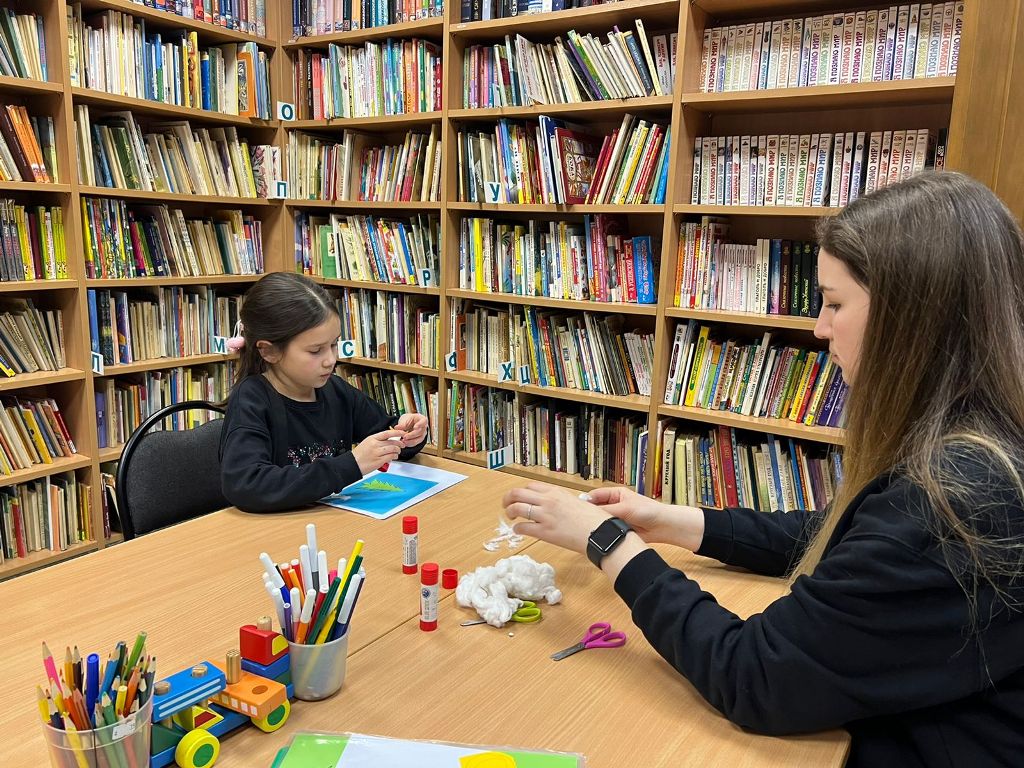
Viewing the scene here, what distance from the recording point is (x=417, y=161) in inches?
119

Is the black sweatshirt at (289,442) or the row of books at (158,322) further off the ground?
the row of books at (158,322)

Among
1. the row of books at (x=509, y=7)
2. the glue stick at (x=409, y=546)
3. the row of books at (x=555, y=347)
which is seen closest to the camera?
the glue stick at (x=409, y=546)

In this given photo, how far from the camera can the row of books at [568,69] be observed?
7.99 ft

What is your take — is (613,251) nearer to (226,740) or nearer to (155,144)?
(155,144)

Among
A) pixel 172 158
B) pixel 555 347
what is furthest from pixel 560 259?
pixel 172 158

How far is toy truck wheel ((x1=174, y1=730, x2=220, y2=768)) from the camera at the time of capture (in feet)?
2.68

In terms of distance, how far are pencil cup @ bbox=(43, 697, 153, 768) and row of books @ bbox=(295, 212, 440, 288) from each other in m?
2.36

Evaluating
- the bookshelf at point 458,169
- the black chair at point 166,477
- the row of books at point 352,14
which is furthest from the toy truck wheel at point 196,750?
the row of books at point 352,14

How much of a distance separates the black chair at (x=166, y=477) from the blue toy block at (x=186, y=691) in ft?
3.05

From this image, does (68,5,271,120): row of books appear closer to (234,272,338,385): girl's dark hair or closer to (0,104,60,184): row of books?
(0,104,60,184): row of books

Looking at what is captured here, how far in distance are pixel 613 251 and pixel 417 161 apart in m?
0.96

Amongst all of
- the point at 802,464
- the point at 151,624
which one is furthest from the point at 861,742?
the point at 802,464

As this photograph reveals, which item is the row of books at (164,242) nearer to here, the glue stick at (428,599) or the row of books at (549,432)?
the row of books at (549,432)

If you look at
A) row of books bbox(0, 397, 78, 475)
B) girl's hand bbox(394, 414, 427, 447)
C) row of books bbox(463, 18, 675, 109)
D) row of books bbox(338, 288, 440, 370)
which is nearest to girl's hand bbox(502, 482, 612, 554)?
girl's hand bbox(394, 414, 427, 447)
